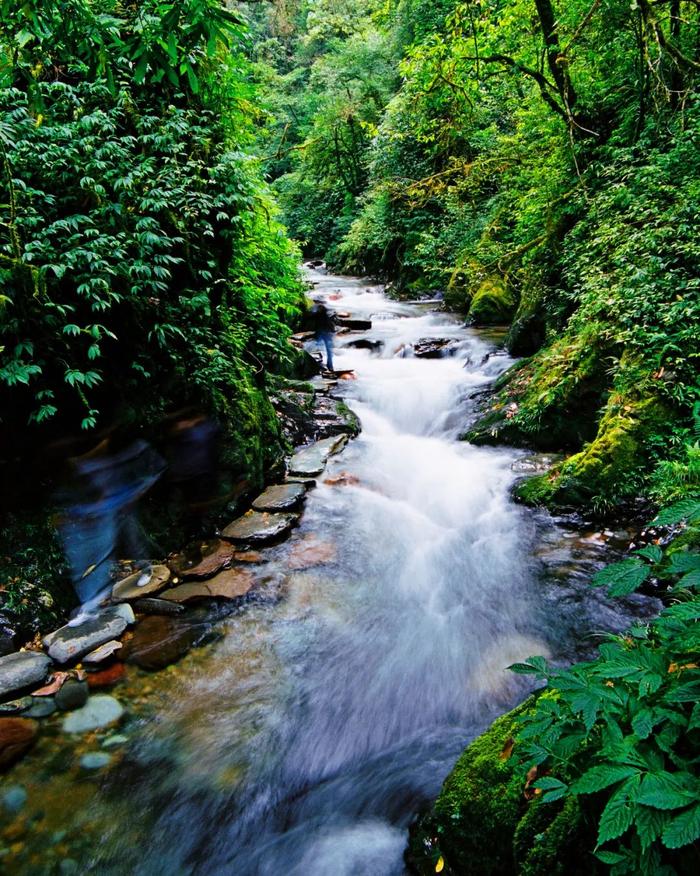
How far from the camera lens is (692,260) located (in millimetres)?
5250

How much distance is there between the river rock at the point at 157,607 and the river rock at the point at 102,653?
14.6 inches

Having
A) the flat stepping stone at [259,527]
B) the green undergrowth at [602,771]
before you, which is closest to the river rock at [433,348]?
the flat stepping stone at [259,527]

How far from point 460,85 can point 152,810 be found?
7928mm

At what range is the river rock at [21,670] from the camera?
325 cm

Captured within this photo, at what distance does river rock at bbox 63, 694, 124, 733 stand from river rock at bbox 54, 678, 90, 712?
43 millimetres

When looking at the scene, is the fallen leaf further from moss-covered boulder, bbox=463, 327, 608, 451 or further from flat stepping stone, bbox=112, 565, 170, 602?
moss-covered boulder, bbox=463, 327, 608, 451

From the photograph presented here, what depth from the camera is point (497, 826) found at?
73.0 inches

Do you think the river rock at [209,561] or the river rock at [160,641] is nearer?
the river rock at [160,641]

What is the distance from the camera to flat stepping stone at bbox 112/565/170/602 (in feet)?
13.7

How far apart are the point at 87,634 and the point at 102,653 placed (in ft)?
0.77

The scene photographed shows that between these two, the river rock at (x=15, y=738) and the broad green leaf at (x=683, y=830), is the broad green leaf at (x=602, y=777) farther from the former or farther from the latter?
the river rock at (x=15, y=738)

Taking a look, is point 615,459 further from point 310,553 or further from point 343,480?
point 310,553

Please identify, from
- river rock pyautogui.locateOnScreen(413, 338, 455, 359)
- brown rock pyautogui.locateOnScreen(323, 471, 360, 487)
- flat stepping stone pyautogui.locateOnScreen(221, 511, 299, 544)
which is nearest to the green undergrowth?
flat stepping stone pyautogui.locateOnScreen(221, 511, 299, 544)

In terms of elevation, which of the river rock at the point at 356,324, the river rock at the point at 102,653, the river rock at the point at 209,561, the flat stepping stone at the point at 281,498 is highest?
the river rock at the point at 356,324
